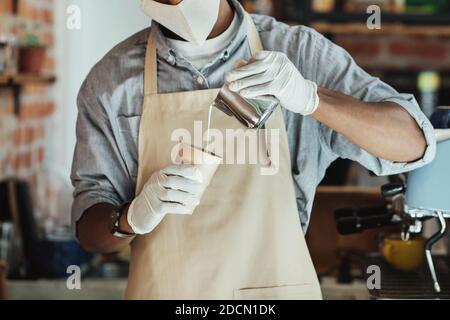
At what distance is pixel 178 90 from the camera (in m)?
1.55

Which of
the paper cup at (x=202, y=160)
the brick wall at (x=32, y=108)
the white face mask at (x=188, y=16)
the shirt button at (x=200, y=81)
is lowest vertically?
the brick wall at (x=32, y=108)

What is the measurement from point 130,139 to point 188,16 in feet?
0.86

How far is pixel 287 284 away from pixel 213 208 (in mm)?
189

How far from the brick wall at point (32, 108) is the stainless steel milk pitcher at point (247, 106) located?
1.68 metres

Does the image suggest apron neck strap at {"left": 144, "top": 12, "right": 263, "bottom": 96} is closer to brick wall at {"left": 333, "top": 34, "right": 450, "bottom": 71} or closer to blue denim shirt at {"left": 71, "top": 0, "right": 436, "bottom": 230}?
blue denim shirt at {"left": 71, "top": 0, "right": 436, "bottom": 230}

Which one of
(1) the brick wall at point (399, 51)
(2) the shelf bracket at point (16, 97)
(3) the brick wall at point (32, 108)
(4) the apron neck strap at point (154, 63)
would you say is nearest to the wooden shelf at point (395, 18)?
(1) the brick wall at point (399, 51)

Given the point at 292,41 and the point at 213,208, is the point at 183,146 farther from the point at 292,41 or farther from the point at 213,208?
the point at 292,41

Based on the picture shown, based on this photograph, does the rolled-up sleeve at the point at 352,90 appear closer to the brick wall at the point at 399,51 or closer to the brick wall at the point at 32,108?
the brick wall at the point at 32,108

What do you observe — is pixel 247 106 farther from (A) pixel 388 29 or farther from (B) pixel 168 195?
(A) pixel 388 29

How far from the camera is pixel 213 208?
1519 millimetres

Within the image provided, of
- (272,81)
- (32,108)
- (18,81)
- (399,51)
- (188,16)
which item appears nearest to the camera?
(272,81)

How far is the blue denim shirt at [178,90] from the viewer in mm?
1521

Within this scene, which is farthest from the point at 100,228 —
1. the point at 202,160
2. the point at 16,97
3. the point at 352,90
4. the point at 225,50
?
the point at 16,97

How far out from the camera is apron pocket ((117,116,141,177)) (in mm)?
1562
